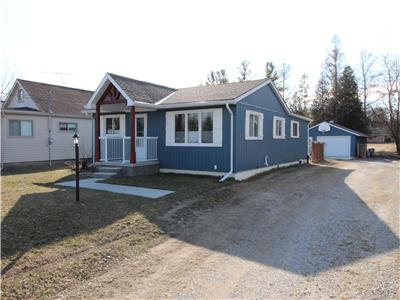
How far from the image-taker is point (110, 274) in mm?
4199

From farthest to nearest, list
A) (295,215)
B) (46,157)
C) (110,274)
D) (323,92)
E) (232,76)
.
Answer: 1. (232,76)
2. (323,92)
3. (46,157)
4. (295,215)
5. (110,274)

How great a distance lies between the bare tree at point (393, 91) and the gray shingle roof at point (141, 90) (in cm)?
3025

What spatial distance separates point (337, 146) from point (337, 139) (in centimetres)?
65

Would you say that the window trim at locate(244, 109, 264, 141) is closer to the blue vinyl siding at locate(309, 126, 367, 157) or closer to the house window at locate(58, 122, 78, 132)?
the house window at locate(58, 122, 78, 132)

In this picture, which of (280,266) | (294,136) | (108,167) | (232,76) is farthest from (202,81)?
(280,266)

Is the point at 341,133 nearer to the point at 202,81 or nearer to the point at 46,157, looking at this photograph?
the point at 202,81

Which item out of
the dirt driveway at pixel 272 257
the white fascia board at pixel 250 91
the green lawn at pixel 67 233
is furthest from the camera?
the white fascia board at pixel 250 91

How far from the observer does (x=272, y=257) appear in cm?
475

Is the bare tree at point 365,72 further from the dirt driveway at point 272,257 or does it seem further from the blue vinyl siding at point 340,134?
the dirt driveway at point 272,257

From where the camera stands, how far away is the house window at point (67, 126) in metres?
20.2

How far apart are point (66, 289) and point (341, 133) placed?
2991 cm

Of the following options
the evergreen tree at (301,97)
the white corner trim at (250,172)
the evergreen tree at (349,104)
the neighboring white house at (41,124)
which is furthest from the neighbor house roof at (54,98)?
the evergreen tree at (349,104)

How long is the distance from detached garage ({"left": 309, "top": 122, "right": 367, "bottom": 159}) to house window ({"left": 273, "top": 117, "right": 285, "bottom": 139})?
14.1 m

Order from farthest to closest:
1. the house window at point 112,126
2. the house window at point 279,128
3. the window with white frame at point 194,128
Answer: the house window at point 279,128 → the house window at point 112,126 → the window with white frame at point 194,128
